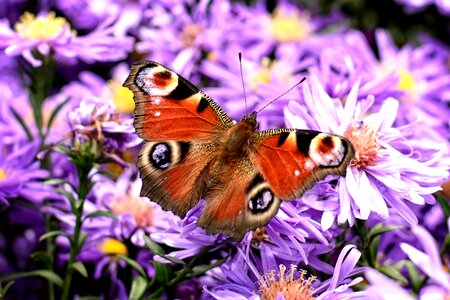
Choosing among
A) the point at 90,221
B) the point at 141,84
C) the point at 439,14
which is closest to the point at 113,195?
the point at 90,221

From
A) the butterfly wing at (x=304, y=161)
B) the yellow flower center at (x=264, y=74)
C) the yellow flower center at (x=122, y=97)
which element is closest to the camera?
the butterfly wing at (x=304, y=161)

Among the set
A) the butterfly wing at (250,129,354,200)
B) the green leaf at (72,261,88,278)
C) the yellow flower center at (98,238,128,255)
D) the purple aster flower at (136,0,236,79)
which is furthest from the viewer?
the purple aster flower at (136,0,236,79)

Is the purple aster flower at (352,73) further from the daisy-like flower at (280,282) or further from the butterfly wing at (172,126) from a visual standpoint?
the daisy-like flower at (280,282)

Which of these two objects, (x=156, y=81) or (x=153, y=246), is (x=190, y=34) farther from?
(x=153, y=246)

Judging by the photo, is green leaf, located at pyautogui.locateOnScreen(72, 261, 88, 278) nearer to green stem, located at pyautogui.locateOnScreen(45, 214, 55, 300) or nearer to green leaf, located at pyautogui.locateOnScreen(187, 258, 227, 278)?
green stem, located at pyautogui.locateOnScreen(45, 214, 55, 300)

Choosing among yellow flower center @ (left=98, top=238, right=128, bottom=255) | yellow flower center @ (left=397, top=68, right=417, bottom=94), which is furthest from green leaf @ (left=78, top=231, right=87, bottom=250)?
yellow flower center @ (left=397, top=68, right=417, bottom=94)

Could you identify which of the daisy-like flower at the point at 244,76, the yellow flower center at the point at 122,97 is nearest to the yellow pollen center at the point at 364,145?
the daisy-like flower at the point at 244,76
